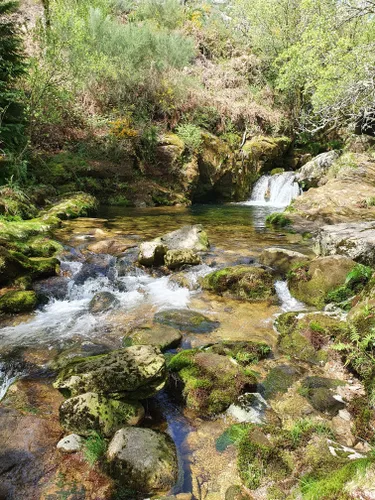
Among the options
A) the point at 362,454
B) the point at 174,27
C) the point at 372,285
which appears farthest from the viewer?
the point at 174,27

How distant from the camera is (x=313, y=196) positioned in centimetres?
1366

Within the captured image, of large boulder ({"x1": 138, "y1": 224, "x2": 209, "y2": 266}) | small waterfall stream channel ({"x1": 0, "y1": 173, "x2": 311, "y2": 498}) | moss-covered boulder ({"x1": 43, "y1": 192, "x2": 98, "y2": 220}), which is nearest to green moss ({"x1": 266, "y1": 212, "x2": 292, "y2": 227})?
small waterfall stream channel ({"x1": 0, "y1": 173, "x2": 311, "y2": 498})

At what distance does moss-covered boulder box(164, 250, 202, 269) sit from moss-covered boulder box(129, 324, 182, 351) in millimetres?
2714

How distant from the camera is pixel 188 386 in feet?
11.6

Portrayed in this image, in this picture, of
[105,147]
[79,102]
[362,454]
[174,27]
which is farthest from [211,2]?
[362,454]

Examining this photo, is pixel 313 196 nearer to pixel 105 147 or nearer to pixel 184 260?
pixel 184 260

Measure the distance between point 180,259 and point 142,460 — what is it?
16.7 ft

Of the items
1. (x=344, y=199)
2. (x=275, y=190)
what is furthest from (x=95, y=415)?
(x=275, y=190)

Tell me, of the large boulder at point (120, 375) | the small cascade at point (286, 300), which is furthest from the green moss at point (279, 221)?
the large boulder at point (120, 375)

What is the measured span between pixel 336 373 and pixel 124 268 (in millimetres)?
4866

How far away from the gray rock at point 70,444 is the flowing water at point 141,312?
729 millimetres

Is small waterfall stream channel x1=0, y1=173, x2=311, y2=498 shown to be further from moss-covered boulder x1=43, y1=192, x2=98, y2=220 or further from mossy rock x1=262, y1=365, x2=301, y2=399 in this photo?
moss-covered boulder x1=43, y1=192, x2=98, y2=220

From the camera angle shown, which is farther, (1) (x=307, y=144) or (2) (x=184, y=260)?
(1) (x=307, y=144)

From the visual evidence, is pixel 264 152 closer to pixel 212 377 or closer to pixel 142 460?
pixel 212 377
